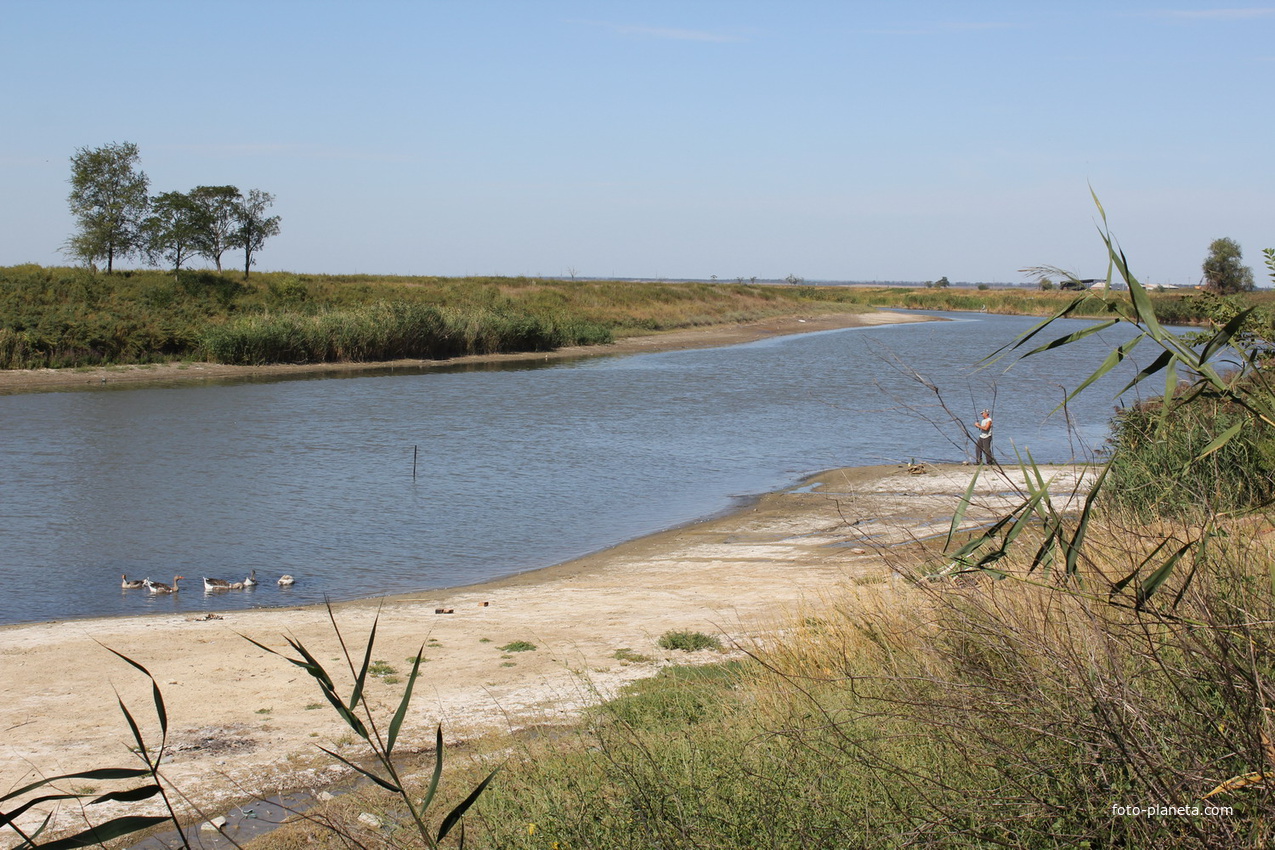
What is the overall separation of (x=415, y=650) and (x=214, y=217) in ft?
178

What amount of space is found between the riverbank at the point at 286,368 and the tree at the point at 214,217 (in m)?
15.8

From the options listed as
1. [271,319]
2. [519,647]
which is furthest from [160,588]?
[271,319]

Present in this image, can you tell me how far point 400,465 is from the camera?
75.7 ft

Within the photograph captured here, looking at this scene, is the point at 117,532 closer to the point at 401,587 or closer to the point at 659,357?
the point at 401,587

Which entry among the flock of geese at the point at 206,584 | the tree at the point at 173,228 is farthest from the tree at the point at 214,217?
the flock of geese at the point at 206,584

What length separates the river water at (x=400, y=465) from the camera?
14656 mm

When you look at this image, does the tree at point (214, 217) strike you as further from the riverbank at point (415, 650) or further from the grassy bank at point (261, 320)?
the riverbank at point (415, 650)

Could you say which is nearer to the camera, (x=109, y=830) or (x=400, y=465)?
(x=109, y=830)

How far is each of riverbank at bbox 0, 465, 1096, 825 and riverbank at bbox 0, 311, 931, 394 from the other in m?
29.7

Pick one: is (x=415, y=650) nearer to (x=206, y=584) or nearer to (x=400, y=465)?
(x=206, y=584)

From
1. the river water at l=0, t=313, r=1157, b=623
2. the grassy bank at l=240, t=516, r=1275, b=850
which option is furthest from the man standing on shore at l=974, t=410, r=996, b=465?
the grassy bank at l=240, t=516, r=1275, b=850

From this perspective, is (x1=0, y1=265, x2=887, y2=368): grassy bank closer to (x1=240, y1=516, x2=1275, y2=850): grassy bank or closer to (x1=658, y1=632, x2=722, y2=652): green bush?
(x1=658, y1=632, x2=722, y2=652): green bush

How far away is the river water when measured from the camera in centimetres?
1466

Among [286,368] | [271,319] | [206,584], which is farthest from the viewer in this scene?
[271,319]
